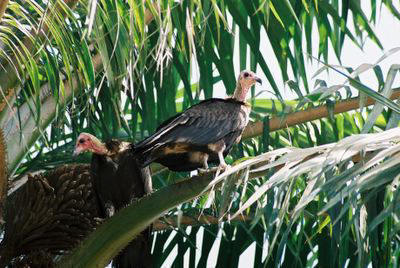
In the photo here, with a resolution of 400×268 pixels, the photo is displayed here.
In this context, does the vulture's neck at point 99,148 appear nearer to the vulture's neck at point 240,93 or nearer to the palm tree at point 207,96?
the palm tree at point 207,96

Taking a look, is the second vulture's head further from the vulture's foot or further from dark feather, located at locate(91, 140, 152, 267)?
the vulture's foot

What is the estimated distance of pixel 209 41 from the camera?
454 cm

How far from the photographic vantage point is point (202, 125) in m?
4.26

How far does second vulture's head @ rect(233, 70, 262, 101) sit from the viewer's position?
4.75 meters

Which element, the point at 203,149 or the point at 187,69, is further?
the point at 187,69

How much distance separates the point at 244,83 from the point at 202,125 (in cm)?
57

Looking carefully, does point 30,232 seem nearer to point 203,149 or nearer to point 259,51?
point 203,149

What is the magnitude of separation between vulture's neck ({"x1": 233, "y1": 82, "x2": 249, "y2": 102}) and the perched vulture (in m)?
0.10

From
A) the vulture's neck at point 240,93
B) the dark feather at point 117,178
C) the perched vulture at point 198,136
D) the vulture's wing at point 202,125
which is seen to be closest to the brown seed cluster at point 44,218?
the dark feather at point 117,178

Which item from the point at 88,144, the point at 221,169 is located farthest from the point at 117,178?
the point at 221,169

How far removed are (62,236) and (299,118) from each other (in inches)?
44.8

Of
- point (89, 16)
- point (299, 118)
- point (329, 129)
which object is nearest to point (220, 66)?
point (299, 118)

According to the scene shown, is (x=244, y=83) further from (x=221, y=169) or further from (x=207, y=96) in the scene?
(x=221, y=169)

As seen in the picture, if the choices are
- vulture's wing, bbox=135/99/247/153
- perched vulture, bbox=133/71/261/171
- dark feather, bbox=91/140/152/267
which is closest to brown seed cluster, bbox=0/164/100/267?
dark feather, bbox=91/140/152/267
